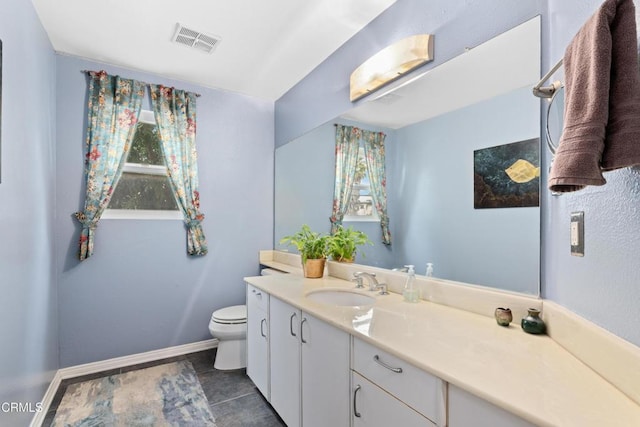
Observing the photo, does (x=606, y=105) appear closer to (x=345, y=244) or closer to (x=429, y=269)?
(x=429, y=269)

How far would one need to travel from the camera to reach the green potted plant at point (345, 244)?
228cm

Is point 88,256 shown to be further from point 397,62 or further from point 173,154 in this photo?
point 397,62

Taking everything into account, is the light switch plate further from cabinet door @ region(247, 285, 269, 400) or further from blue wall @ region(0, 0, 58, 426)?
blue wall @ region(0, 0, 58, 426)

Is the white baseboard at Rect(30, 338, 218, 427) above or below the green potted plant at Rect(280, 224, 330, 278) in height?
below

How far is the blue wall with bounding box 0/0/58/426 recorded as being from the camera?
144cm

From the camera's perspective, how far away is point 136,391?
2.22 metres

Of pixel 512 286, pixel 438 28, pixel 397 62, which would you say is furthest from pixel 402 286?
pixel 438 28

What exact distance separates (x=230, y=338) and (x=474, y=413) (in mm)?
2081

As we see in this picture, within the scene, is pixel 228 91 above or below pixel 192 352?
above

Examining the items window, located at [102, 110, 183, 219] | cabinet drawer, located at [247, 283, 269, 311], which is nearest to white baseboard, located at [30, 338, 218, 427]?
cabinet drawer, located at [247, 283, 269, 311]

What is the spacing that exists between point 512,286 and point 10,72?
2.50 m

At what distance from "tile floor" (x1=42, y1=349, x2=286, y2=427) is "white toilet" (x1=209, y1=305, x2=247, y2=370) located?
67 millimetres

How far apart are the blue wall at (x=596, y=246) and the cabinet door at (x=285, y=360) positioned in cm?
115

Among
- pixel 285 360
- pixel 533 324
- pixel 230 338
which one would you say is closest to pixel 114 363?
pixel 230 338
